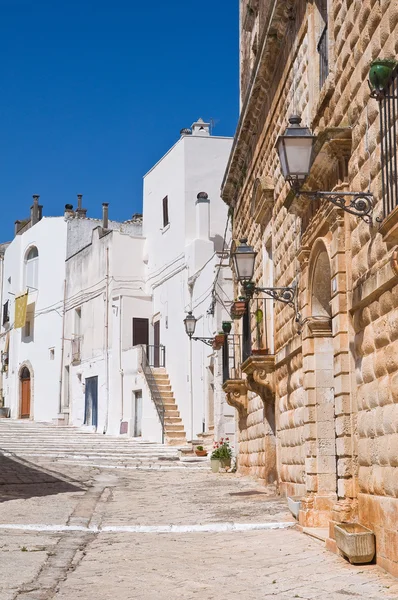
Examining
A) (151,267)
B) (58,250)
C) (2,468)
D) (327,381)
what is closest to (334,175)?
(327,381)

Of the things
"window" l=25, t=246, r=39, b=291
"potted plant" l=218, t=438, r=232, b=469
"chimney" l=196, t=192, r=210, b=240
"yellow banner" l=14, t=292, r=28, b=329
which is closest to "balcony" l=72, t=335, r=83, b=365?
"yellow banner" l=14, t=292, r=28, b=329

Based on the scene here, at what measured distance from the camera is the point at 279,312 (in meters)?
13.0

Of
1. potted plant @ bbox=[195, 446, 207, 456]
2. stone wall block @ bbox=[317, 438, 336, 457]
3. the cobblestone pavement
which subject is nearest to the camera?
the cobblestone pavement

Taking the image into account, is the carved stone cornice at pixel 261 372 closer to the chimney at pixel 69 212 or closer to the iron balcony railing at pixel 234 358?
the iron balcony railing at pixel 234 358

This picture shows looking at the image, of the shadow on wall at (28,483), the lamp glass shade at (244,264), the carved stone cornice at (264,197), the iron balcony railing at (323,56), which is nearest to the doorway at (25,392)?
the shadow on wall at (28,483)

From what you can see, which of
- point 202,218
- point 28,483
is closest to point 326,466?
point 28,483

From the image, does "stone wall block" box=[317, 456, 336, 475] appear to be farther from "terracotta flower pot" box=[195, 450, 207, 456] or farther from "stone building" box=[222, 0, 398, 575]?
"terracotta flower pot" box=[195, 450, 207, 456]

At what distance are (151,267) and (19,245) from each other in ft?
42.3

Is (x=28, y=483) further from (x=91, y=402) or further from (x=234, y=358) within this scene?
(x=91, y=402)

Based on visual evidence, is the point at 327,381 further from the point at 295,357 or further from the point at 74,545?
the point at 74,545

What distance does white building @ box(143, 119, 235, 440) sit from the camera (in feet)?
89.6

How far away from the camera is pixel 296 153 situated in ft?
26.0

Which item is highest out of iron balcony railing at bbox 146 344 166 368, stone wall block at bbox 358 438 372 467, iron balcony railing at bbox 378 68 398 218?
iron balcony railing at bbox 146 344 166 368

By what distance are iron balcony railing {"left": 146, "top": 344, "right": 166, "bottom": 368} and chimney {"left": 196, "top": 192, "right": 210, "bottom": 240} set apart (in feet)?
15.3
